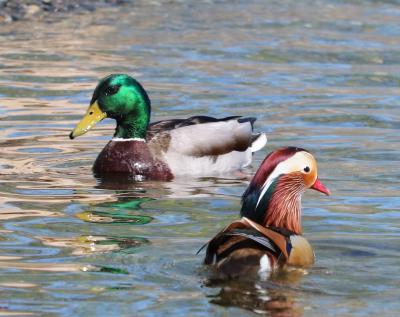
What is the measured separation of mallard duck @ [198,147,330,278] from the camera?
8258 millimetres

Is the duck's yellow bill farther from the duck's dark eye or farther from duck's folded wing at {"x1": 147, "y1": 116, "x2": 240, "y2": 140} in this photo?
duck's folded wing at {"x1": 147, "y1": 116, "x2": 240, "y2": 140}

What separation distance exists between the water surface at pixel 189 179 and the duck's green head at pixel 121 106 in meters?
0.46

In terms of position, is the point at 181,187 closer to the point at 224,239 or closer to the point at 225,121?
the point at 225,121

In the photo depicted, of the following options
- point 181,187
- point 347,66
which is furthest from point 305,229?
point 347,66

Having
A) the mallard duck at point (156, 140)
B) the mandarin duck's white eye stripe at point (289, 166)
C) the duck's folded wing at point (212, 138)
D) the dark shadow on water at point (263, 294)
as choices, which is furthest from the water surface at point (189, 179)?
the mandarin duck's white eye stripe at point (289, 166)

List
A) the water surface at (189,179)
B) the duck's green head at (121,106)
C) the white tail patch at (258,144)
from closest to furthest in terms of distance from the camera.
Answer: the water surface at (189,179), the duck's green head at (121,106), the white tail patch at (258,144)

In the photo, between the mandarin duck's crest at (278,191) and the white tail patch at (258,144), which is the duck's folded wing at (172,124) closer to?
the white tail patch at (258,144)

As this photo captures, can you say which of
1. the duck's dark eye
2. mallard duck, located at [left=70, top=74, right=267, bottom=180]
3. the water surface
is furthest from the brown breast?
the duck's dark eye

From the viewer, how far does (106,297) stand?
26.5 feet

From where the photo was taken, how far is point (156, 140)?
508 inches

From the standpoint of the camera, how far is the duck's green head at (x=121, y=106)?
12852 mm

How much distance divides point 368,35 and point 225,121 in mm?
8085

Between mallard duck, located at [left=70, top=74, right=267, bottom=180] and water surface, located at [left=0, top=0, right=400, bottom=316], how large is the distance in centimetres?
28

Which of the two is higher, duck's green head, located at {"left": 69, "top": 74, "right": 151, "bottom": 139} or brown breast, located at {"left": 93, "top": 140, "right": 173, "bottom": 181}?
duck's green head, located at {"left": 69, "top": 74, "right": 151, "bottom": 139}
